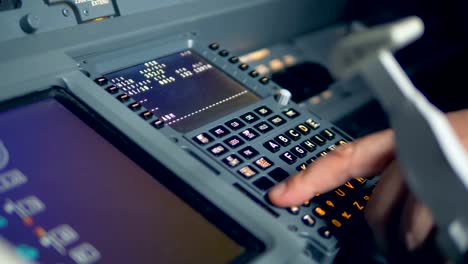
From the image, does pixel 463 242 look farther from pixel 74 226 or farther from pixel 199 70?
pixel 199 70

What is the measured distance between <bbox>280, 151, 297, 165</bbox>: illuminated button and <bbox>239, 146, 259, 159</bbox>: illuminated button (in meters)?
0.04

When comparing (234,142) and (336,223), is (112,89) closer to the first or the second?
(234,142)

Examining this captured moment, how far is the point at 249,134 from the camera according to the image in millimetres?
755

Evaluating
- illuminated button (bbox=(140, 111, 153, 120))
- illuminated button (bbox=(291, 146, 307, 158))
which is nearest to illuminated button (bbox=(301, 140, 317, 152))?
illuminated button (bbox=(291, 146, 307, 158))

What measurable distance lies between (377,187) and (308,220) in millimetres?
103

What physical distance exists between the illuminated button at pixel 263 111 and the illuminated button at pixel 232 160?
0.41 ft

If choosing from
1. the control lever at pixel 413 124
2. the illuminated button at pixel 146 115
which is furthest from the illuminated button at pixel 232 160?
the control lever at pixel 413 124

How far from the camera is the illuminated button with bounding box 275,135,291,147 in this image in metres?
0.76

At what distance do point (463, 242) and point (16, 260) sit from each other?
40 cm

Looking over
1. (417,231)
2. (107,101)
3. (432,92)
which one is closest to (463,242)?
(417,231)

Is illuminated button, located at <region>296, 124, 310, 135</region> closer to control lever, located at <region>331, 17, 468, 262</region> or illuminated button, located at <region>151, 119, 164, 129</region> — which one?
illuminated button, located at <region>151, 119, 164, 129</region>

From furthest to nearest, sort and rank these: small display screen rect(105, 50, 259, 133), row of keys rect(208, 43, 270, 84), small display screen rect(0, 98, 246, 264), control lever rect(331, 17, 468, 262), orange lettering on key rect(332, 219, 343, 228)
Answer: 1. row of keys rect(208, 43, 270, 84)
2. small display screen rect(105, 50, 259, 133)
3. orange lettering on key rect(332, 219, 343, 228)
4. small display screen rect(0, 98, 246, 264)
5. control lever rect(331, 17, 468, 262)

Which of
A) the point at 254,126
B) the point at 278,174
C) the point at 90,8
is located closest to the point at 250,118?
the point at 254,126

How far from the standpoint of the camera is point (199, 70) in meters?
0.87
